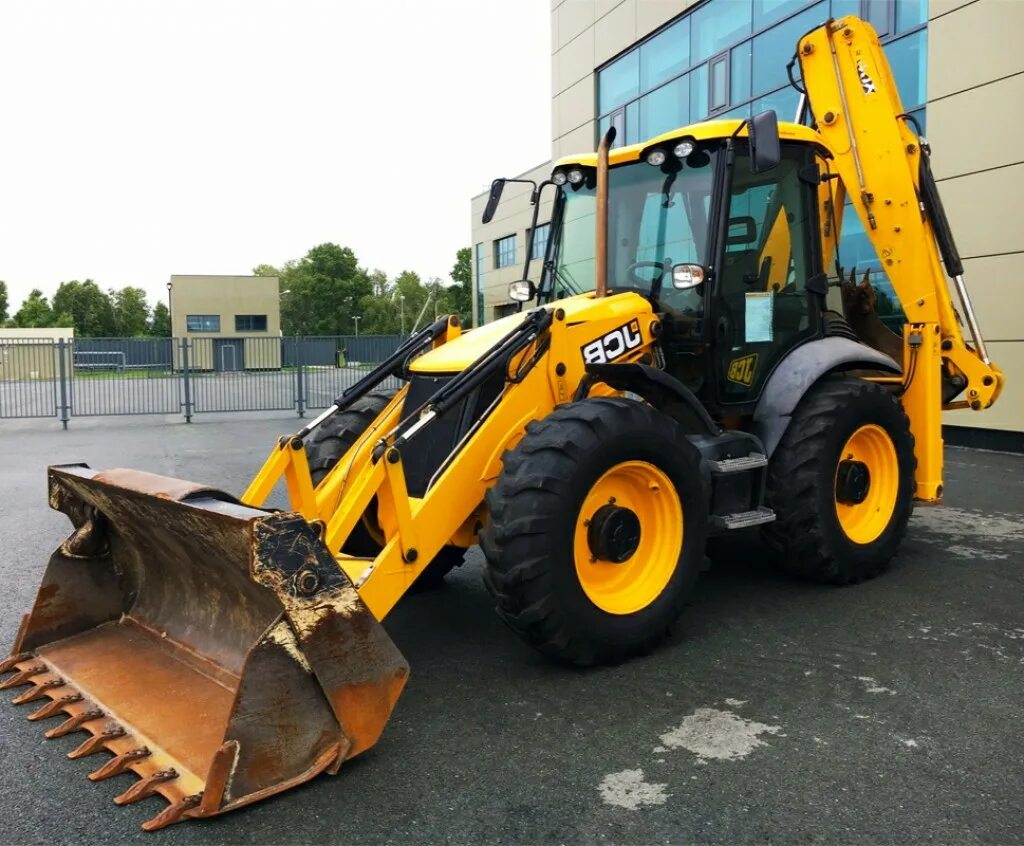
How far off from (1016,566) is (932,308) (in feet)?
6.15

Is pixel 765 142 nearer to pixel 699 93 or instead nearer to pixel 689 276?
pixel 689 276

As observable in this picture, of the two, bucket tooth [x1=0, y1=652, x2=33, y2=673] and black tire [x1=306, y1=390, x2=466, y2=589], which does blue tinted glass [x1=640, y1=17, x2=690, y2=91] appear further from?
bucket tooth [x1=0, y1=652, x2=33, y2=673]

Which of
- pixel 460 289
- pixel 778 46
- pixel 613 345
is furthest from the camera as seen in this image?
pixel 460 289

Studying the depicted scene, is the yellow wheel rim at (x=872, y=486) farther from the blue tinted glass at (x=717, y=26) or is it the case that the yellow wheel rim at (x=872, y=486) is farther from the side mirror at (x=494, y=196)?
the blue tinted glass at (x=717, y=26)

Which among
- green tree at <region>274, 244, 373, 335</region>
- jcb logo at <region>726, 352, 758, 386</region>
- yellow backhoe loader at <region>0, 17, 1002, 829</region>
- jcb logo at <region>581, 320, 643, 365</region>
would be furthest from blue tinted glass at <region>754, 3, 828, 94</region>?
green tree at <region>274, 244, 373, 335</region>

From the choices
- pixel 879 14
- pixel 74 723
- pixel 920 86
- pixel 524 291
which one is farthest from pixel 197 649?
pixel 879 14

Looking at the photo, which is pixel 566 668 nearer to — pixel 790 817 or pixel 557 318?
pixel 790 817

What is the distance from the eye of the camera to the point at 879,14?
486 inches

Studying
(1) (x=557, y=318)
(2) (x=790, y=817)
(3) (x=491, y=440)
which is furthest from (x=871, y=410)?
(2) (x=790, y=817)

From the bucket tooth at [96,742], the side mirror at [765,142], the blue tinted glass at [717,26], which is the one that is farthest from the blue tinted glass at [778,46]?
the bucket tooth at [96,742]

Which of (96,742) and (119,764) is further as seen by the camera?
(96,742)

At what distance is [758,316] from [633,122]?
14.7 metres

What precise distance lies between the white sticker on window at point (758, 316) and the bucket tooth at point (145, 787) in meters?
3.85

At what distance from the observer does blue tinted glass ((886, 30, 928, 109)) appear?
38.7 feet
